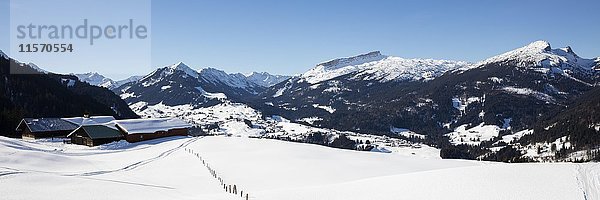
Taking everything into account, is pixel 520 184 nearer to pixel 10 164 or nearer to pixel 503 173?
pixel 503 173

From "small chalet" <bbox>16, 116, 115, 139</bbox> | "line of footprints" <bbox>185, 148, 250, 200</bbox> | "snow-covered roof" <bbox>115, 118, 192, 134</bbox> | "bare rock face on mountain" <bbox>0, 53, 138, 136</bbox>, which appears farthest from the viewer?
"bare rock face on mountain" <bbox>0, 53, 138, 136</bbox>

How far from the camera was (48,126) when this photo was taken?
76.8m

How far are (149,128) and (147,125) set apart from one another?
1.04 m

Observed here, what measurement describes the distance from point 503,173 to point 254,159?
89.2 ft

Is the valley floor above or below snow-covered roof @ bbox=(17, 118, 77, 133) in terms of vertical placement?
below

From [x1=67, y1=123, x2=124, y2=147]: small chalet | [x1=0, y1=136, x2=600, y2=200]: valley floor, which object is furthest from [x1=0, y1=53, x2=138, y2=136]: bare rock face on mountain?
[x1=0, y1=136, x2=600, y2=200]: valley floor

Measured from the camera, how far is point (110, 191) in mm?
25062

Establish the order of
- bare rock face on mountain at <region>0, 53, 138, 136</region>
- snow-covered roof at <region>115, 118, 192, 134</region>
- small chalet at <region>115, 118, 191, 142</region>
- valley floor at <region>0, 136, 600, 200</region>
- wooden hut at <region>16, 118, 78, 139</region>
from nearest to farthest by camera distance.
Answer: valley floor at <region>0, 136, 600, 200</region> → small chalet at <region>115, 118, 191, 142</region> → snow-covered roof at <region>115, 118, 192, 134</region> → wooden hut at <region>16, 118, 78, 139</region> → bare rock face on mountain at <region>0, 53, 138, 136</region>

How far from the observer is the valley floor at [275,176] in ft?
74.6

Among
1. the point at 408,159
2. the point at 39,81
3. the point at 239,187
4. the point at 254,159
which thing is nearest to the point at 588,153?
the point at 408,159

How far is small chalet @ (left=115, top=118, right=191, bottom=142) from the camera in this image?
7113 centimetres

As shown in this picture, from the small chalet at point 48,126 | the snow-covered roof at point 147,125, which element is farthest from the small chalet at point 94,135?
the small chalet at point 48,126

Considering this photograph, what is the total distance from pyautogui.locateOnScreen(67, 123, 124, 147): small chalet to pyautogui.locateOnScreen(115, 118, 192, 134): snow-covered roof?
180 cm

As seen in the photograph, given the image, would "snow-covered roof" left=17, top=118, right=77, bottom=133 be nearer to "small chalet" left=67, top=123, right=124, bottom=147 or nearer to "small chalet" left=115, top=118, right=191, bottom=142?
"small chalet" left=67, top=123, right=124, bottom=147
